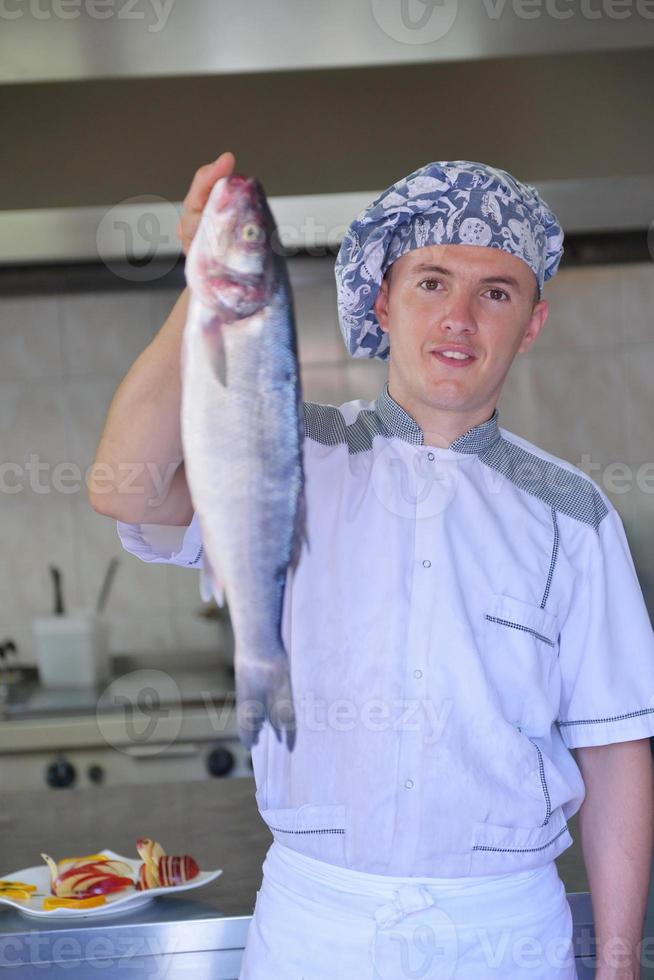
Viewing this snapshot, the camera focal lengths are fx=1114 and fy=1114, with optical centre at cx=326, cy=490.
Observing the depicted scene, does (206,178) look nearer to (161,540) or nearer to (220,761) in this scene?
(161,540)

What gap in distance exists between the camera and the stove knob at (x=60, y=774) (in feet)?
10.5

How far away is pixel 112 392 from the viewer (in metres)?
3.79

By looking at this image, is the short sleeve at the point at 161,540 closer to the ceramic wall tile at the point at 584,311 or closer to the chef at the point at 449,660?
the chef at the point at 449,660

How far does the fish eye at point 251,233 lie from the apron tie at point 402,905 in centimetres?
76

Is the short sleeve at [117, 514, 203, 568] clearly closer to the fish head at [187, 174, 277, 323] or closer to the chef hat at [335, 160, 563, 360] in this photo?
the chef hat at [335, 160, 563, 360]

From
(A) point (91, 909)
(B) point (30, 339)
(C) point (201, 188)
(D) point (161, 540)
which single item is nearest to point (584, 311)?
(B) point (30, 339)

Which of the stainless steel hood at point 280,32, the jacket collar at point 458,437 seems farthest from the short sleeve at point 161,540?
the stainless steel hood at point 280,32

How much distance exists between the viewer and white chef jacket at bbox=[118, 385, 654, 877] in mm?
1172

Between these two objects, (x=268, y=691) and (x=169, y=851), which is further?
(x=169, y=851)

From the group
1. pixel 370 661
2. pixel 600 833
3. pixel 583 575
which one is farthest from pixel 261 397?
pixel 600 833

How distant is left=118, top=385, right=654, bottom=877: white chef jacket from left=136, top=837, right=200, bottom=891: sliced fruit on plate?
1.47ft

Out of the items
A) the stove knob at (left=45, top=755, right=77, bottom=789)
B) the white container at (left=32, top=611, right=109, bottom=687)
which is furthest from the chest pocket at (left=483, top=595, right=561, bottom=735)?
the white container at (left=32, top=611, right=109, bottom=687)

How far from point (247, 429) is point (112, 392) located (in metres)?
3.19

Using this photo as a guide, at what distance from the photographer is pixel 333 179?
9.20ft
